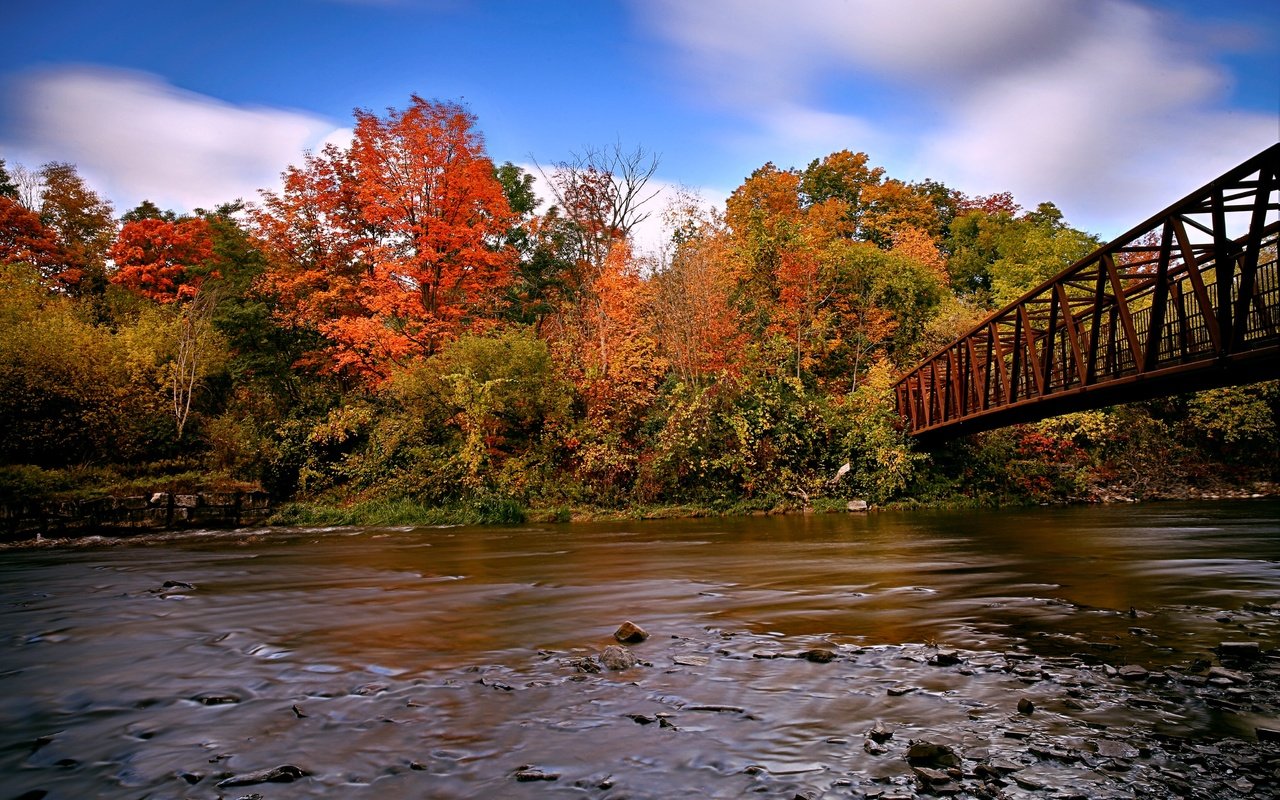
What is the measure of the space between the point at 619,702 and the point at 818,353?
27.8 meters

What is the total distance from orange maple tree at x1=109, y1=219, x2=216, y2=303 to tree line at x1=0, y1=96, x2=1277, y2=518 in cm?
17

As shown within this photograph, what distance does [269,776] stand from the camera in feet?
12.5

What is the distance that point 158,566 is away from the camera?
1369 cm

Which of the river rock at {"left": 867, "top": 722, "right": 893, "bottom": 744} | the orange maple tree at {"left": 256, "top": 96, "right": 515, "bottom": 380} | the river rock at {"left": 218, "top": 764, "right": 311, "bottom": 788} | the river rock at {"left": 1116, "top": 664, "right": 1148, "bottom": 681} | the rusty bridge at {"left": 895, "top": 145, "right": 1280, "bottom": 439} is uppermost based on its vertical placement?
the orange maple tree at {"left": 256, "top": 96, "right": 515, "bottom": 380}

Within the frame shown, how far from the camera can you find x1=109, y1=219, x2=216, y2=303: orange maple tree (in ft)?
109

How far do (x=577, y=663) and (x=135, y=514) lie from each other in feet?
69.6

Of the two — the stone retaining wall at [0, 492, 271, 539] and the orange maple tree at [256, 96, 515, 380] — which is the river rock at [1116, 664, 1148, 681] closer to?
the stone retaining wall at [0, 492, 271, 539]

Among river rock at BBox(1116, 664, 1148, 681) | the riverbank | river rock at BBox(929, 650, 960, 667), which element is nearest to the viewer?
river rock at BBox(1116, 664, 1148, 681)

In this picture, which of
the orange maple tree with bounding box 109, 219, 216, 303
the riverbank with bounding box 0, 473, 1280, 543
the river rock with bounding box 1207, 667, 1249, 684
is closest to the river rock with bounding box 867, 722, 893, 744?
the river rock with bounding box 1207, 667, 1249, 684

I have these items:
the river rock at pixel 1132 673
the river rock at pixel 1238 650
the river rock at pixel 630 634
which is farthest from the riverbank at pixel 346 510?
the river rock at pixel 1132 673

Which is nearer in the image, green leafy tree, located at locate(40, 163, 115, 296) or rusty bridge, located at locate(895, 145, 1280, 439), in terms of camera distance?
rusty bridge, located at locate(895, 145, 1280, 439)

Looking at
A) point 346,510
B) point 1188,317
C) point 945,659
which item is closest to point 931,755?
point 945,659

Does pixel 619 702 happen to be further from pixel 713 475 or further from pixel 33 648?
pixel 713 475

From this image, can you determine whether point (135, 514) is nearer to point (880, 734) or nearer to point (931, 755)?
point (880, 734)
